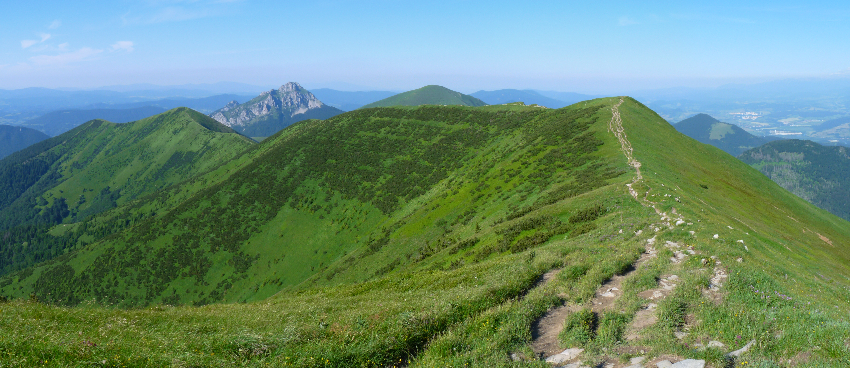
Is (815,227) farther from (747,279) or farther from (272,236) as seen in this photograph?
(272,236)

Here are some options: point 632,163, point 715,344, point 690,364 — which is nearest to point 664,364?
point 690,364

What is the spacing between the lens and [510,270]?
1814 centimetres

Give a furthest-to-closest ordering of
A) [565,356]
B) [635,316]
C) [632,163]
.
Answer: [632,163]
[635,316]
[565,356]

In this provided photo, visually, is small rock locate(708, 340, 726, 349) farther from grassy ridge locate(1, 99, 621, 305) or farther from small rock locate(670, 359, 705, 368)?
grassy ridge locate(1, 99, 621, 305)

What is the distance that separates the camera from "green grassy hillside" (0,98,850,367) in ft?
31.8

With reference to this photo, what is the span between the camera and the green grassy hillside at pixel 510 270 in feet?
31.8

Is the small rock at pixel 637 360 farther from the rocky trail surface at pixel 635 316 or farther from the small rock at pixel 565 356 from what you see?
the small rock at pixel 565 356

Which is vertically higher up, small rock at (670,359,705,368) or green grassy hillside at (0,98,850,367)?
small rock at (670,359,705,368)

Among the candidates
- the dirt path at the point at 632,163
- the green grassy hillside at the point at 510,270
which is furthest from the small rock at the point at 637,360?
the dirt path at the point at 632,163

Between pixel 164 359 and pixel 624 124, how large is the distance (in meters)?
71.6

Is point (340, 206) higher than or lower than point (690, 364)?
lower

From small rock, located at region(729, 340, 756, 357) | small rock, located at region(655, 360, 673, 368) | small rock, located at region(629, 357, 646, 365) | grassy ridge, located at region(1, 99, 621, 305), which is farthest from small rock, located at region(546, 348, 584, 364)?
grassy ridge, located at region(1, 99, 621, 305)

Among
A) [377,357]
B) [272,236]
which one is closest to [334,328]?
[377,357]

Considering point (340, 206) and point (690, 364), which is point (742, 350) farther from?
point (340, 206)
